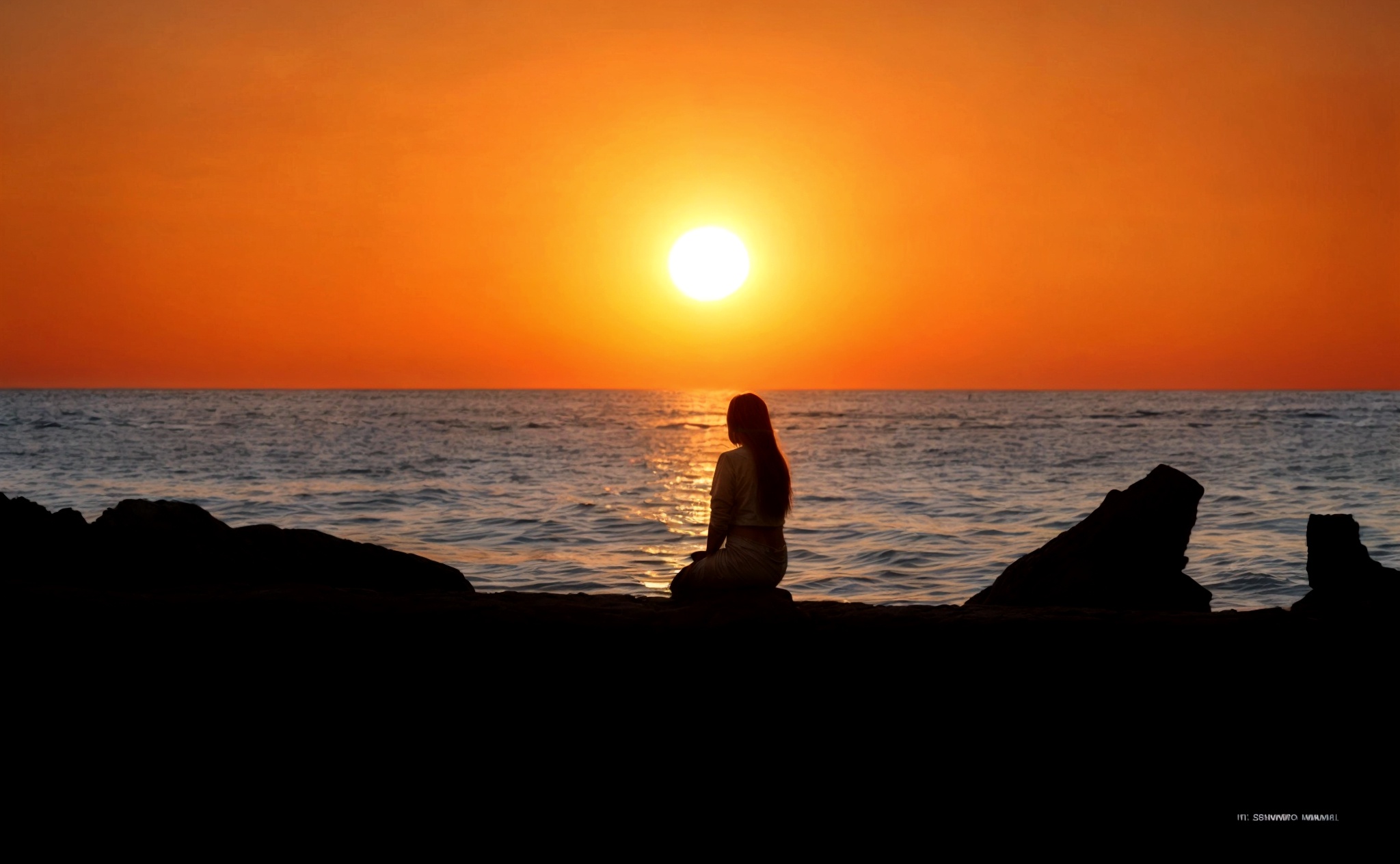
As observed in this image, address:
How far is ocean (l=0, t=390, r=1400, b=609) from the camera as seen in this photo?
1620 cm

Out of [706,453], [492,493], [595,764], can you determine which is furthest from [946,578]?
[706,453]

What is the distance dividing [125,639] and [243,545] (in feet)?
11.3

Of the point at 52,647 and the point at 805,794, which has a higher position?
the point at 52,647

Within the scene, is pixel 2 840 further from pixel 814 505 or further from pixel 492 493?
pixel 492 493

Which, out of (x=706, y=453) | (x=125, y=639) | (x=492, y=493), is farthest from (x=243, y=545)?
(x=706, y=453)

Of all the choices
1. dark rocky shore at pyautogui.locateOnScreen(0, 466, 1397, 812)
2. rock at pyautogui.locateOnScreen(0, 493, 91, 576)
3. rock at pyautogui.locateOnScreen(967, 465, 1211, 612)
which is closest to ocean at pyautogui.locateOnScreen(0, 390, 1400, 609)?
rock at pyautogui.locateOnScreen(967, 465, 1211, 612)

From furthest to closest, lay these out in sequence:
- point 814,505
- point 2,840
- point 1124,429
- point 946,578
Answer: point 1124,429 → point 814,505 → point 946,578 → point 2,840

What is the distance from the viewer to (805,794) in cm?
507

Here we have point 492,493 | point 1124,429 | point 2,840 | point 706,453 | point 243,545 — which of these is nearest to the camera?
point 2,840

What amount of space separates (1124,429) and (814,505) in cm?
5625

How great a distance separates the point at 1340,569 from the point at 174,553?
8.85 metres

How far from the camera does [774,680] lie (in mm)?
5285

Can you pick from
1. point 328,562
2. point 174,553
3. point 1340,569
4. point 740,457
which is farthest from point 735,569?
point 174,553

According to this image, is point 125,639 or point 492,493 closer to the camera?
point 125,639
